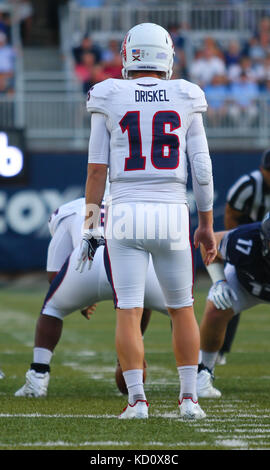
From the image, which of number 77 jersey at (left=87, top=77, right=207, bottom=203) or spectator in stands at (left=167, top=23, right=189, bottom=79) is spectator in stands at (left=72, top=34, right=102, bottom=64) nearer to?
spectator in stands at (left=167, top=23, right=189, bottom=79)

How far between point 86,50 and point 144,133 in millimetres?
10956

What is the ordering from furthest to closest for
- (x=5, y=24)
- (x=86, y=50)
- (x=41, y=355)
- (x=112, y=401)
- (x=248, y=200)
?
Answer: (x=5, y=24) → (x=86, y=50) → (x=248, y=200) → (x=41, y=355) → (x=112, y=401)

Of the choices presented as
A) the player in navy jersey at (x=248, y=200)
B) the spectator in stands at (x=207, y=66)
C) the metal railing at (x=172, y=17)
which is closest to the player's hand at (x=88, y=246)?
the player in navy jersey at (x=248, y=200)

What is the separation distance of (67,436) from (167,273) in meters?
0.80

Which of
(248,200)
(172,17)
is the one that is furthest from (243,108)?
(248,200)

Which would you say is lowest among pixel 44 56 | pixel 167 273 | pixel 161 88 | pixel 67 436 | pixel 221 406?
pixel 44 56

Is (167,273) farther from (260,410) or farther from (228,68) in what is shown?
(228,68)

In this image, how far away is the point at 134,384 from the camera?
368 cm

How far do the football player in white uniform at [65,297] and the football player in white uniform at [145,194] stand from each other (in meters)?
0.56

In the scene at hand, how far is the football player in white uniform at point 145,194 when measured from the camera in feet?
12.1

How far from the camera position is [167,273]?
12.3ft

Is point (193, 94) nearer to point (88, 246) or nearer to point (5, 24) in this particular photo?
point (88, 246)
